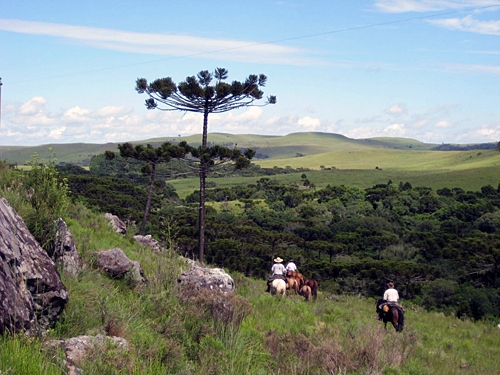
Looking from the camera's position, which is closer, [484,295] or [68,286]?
[68,286]

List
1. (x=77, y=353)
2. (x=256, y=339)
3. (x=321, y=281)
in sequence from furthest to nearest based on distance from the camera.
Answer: (x=321, y=281), (x=256, y=339), (x=77, y=353)

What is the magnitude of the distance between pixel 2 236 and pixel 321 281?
35095 millimetres

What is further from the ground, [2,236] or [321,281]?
[2,236]

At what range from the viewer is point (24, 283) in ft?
18.3

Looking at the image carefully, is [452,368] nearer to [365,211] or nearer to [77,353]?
[77,353]

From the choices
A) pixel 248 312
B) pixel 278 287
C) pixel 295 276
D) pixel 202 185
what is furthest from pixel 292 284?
pixel 202 185

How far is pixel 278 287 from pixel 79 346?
11.6m

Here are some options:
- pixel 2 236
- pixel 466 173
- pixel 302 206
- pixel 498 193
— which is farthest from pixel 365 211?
pixel 2 236

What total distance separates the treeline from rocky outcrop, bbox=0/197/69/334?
15.5ft

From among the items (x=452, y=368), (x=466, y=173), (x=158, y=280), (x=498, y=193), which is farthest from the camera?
(x=466, y=173)

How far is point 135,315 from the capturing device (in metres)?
6.84

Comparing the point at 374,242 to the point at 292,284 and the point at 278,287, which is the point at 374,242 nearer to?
the point at 292,284

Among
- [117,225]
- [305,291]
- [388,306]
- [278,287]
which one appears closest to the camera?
[388,306]

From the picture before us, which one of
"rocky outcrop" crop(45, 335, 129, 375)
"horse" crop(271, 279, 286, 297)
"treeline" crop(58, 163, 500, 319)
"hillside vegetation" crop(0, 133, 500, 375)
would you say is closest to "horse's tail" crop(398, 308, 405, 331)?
"hillside vegetation" crop(0, 133, 500, 375)
